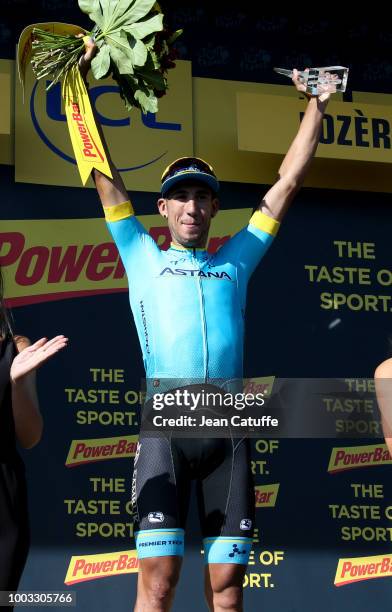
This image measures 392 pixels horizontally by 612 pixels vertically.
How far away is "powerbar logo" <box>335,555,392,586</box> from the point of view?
5.98 metres

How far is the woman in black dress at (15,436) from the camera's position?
3.14 meters

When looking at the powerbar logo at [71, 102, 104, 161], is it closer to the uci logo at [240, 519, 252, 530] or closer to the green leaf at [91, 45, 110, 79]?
the green leaf at [91, 45, 110, 79]

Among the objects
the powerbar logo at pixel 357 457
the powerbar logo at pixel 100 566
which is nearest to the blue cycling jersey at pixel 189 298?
the powerbar logo at pixel 100 566

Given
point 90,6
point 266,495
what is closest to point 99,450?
point 266,495

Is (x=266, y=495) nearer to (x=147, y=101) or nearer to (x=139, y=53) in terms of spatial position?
(x=147, y=101)

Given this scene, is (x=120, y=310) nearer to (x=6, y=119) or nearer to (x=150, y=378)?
(x=6, y=119)

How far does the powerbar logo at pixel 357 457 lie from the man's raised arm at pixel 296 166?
2323 millimetres

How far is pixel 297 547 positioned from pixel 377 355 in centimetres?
129

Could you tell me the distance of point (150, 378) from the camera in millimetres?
3990

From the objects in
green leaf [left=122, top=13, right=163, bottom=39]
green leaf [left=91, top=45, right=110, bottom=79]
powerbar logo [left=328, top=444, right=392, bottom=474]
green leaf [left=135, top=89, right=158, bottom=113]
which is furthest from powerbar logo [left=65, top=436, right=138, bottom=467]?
green leaf [left=122, top=13, right=163, bottom=39]

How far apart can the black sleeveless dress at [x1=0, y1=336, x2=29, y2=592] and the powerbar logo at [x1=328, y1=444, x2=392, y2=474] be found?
324 cm

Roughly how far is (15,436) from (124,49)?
166 cm

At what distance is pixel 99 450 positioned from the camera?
585 centimetres

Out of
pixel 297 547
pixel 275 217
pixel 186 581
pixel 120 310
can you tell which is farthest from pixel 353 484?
pixel 275 217
